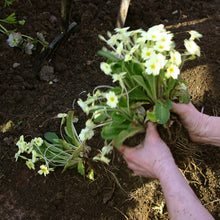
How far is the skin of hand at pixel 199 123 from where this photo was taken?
175 centimetres

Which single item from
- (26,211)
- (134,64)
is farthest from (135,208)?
(134,64)

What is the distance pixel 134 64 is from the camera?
164cm

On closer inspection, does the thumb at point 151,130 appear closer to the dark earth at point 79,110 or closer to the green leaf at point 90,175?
the dark earth at point 79,110

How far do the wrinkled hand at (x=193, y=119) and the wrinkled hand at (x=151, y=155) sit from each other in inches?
7.8

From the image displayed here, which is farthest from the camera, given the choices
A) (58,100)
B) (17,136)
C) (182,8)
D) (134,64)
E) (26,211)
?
(182,8)

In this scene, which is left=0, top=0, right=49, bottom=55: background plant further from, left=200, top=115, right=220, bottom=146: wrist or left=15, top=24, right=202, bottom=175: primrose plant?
left=200, top=115, right=220, bottom=146: wrist

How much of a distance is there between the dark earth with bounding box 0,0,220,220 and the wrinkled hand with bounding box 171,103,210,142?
3.3 inches

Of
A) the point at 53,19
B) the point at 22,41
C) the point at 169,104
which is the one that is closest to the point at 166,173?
the point at 169,104

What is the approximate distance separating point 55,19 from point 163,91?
1920mm

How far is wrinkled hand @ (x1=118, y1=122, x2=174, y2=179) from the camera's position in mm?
1646

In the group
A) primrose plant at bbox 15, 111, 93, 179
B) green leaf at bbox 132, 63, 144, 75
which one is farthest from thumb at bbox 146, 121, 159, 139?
primrose plant at bbox 15, 111, 93, 179

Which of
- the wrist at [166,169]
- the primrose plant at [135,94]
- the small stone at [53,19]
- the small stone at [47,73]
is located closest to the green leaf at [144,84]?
the primrose plant at [135,94]

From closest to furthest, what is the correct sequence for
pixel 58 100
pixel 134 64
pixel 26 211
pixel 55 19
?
pixel 134 64, pixel 26 211, pixel 58 100, pixel 55 19

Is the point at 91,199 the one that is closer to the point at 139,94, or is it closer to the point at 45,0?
the point at 139,94
